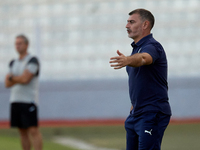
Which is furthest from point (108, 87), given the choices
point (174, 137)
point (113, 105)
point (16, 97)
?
point (16, 97)

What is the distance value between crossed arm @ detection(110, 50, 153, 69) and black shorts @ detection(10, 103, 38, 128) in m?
3.29

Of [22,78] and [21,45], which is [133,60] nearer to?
[22,78]

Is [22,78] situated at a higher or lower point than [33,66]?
lower

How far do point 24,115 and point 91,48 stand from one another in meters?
5.51

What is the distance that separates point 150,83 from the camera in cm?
407

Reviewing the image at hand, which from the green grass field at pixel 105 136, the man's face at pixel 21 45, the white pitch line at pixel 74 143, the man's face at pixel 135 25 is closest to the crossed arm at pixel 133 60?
the man's face at pixel 135 25

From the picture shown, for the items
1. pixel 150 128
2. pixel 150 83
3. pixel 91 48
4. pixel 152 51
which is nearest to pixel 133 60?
pixel 152 51

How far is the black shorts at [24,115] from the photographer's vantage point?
6695 millimetres

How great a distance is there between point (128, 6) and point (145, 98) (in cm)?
804

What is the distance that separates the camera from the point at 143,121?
Result: 4.10 metres

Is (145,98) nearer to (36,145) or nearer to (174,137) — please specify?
(36,145)

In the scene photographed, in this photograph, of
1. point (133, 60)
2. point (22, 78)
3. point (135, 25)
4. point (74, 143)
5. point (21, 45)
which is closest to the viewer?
point (133, 60)

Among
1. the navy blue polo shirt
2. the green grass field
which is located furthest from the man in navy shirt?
the green grass field

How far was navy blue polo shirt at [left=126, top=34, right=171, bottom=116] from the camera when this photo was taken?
4.04 m
